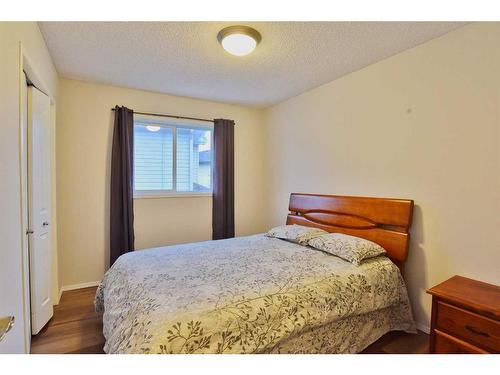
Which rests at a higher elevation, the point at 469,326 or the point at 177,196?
the point at 177,196

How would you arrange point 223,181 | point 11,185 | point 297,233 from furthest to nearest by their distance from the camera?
point 223,181
point 297,233
point 11,185

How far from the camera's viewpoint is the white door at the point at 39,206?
208cm

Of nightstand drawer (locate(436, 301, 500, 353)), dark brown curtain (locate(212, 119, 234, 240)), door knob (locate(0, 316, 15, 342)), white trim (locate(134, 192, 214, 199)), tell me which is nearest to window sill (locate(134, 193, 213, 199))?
white trim (locate(134, 192, 214, 199))

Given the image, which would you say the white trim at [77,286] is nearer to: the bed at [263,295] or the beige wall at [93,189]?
the beige wall at [93,189]

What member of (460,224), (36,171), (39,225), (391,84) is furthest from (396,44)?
(39,225)

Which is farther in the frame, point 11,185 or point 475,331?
point 475,331

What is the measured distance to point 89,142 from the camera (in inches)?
126

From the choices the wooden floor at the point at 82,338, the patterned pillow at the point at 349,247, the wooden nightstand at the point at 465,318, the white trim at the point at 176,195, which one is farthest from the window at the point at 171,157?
the wooden nightstand at the point at 465,318

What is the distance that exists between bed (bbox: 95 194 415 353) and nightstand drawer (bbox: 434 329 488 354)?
38 cm

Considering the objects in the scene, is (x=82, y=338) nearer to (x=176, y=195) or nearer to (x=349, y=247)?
(x=176, y=195)

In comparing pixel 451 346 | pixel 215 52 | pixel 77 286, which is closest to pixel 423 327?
pixel 451 346

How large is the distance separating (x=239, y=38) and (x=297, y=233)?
1892 mm

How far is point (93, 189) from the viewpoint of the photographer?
324cm

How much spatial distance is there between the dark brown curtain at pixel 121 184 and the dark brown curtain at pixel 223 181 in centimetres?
114
